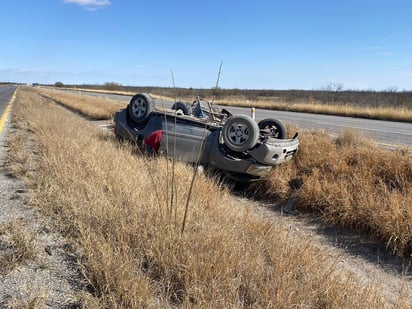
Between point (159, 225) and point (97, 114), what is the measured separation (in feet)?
46.0

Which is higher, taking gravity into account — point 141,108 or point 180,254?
point 141,108

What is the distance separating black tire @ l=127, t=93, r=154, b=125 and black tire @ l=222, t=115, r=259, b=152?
1945mm

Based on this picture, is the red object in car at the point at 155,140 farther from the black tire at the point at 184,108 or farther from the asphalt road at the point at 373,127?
the black tire at the point at 184,108

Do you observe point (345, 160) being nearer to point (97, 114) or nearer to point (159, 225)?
point (159, 225)

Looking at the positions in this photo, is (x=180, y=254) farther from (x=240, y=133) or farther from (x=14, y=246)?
(x=240, y=133)

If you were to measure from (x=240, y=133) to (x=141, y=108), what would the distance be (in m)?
2.49

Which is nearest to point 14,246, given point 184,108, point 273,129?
point 273,129

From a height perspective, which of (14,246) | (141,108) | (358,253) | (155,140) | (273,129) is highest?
(141,108)

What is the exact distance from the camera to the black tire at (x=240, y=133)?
5.86 m

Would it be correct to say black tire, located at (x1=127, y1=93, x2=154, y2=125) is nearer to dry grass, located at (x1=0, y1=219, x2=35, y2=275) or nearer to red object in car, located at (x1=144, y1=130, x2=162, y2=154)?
red object in car, located at (x1=144, y1=130, x2=162, y2=154)

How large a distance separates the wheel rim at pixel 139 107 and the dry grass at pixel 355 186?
2.87 m

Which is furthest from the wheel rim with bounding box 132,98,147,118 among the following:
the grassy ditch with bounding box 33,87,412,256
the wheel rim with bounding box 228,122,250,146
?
the grassy ditch with bounding box 33,87,412,256

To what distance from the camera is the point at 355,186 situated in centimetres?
554

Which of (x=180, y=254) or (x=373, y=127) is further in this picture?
(x=373, y=127)
